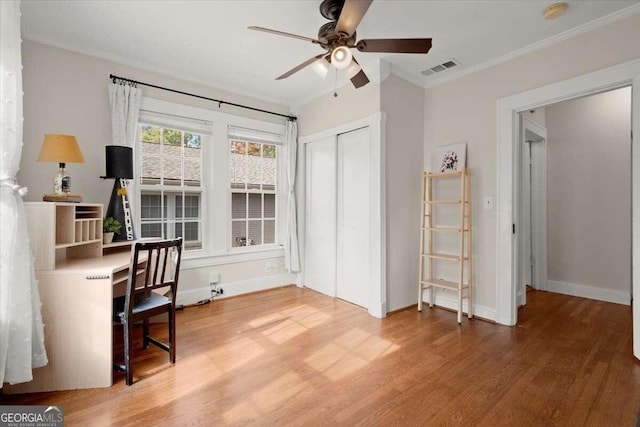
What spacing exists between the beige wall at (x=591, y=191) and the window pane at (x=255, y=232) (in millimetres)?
4078

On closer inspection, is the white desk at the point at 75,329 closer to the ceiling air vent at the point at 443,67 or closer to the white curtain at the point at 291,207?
the white curtain at the point at 291,207

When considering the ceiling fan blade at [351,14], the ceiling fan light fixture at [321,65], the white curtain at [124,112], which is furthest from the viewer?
the white curtain at [124,112]

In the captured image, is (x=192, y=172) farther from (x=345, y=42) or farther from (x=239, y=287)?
(x=345, y=42)

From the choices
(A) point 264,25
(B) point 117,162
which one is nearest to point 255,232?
(B) point 117,162

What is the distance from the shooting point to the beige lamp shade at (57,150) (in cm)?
236

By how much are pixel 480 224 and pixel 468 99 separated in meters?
1.37

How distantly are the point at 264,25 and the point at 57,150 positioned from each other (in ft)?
6.29

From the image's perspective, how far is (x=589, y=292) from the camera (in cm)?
399

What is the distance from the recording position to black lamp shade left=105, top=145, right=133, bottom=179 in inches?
113

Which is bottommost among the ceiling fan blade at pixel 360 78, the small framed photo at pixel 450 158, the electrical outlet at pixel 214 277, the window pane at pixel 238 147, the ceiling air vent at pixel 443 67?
the electrical outlet at pixel 214 277

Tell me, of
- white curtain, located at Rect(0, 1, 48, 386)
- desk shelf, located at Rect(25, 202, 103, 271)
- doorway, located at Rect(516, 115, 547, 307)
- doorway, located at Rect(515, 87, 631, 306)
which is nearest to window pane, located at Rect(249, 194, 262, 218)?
desk shelf, located at Rect(25, 202, 103, 271)

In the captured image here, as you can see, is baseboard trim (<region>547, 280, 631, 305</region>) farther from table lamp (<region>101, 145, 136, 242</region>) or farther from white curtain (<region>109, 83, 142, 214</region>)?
white curtain (<region>109, 83, 142, 214</region>)

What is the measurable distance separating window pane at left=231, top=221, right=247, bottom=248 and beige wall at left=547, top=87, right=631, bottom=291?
4.26 metres

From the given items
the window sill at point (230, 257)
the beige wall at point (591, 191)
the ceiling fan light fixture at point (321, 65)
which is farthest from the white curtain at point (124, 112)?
the beige wall at point (591, 191)
